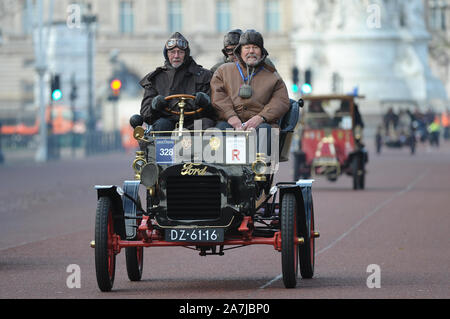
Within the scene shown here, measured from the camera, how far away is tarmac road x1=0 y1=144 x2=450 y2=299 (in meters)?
11.3

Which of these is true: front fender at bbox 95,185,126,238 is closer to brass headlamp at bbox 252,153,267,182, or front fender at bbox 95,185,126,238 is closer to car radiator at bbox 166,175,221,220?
car radiator at bbox 166,175,221,220

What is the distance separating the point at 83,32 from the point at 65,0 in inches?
646

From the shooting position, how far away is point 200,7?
116 m

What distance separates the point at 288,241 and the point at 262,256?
372 cm

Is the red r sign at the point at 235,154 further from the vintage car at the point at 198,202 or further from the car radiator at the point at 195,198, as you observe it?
the car radiator at the point at 195,198

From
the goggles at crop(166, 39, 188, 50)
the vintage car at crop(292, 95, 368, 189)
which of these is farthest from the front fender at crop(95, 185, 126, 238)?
the vintage car at crop(292, 95, 368, 189)

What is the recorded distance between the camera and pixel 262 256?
48.0 ft

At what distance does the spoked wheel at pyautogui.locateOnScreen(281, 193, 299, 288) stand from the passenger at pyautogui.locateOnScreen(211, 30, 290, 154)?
102cm

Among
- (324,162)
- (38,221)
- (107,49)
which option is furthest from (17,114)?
(38,221)

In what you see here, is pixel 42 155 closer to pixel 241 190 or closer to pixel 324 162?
pixel 324 162

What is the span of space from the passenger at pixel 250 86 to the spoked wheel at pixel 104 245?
1433 millimetres

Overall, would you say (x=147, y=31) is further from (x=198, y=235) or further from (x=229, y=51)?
(x=198, y=235)

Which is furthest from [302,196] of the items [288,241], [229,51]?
[229,51]

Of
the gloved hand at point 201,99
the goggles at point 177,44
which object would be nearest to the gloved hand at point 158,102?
the gloved hand at point 201,99
